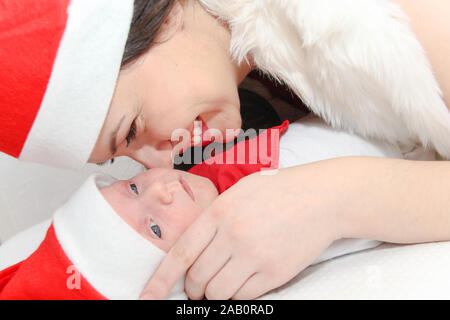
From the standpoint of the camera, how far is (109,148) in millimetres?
864

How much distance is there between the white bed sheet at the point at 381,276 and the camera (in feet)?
2.39

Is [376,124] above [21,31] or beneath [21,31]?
beneath

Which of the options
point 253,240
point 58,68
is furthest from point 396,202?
point 58,68

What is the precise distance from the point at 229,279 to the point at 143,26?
49cm

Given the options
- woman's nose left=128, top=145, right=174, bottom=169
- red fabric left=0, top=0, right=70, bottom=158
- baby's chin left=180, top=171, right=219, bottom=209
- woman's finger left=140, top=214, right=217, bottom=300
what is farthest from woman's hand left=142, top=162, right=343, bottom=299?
red fabric left=0, top=0, right=70, bottom=158

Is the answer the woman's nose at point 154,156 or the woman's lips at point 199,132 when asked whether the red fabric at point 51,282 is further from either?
the woman's lips at point 199,132

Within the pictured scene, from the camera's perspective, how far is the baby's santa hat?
71 centimetres

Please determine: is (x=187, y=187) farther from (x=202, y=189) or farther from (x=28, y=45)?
(x=28, y=45)

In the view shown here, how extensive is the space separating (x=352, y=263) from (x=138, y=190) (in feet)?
1.50

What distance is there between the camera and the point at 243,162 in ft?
3.24

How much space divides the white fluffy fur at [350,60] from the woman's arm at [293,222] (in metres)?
0.15

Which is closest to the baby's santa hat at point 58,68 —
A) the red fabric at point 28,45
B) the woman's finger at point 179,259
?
the red fabric at point 28,45

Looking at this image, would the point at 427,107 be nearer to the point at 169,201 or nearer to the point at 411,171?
the point at 411,171
